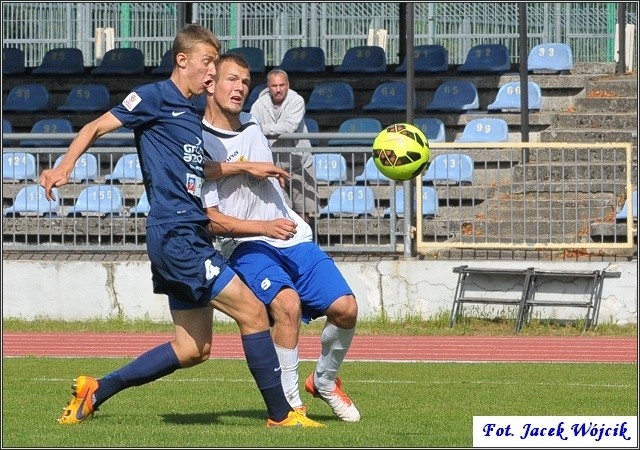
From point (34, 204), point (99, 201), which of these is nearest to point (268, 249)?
point (99, 201)

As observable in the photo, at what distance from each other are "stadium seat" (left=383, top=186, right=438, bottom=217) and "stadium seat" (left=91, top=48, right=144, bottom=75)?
29.2ft

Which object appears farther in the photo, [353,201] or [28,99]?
[28,99]

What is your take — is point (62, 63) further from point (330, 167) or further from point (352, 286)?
point (352, 286)

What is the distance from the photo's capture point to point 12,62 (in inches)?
980

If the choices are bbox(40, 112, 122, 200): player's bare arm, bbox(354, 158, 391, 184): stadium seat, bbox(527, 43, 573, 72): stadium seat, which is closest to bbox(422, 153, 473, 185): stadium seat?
bbox(354, 158, 391, 184): stadium seat

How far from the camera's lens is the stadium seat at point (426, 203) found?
16.1 metres

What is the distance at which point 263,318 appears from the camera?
7.50m

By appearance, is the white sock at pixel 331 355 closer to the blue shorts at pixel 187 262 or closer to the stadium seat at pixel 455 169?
the blue shorts at pixel 187 262

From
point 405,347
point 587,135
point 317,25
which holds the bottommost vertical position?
point 405,347

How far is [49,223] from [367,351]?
4905 millimetres

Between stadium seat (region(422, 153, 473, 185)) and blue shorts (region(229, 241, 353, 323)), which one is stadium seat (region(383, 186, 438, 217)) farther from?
blue shorts (region(229, 241, 353, 323))

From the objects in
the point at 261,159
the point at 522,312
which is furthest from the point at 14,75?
the point at 261,159

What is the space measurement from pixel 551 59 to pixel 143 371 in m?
16.1

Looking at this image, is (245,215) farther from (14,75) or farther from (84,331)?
(14,75)
